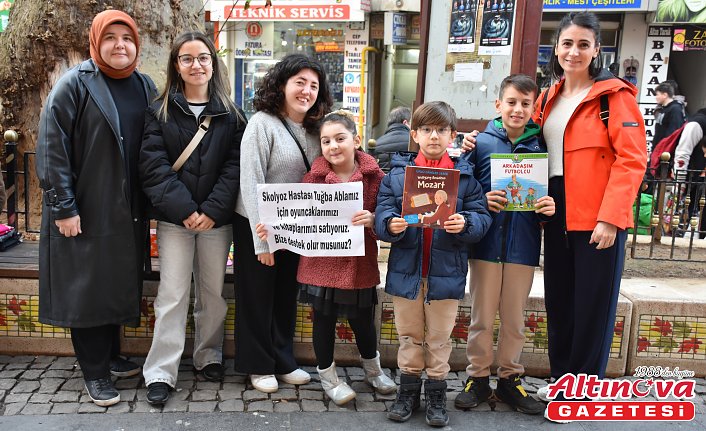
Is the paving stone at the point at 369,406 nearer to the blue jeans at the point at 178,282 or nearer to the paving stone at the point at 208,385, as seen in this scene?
the paving stone at the point at 208,385

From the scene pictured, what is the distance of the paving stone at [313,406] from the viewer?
3715 millimetres

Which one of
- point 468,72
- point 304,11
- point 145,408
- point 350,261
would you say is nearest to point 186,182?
point 350,261

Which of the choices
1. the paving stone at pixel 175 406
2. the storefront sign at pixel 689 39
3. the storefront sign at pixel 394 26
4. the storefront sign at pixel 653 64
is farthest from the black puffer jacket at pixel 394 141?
the storefront sign at pixel 689 39

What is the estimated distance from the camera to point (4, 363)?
13.7 ft

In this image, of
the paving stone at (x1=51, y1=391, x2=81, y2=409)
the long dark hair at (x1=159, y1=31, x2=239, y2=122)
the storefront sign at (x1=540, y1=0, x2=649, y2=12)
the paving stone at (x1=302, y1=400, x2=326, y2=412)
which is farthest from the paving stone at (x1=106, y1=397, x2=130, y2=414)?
the storefront sign at (x1=540, y1=0, x2=649, y2=12)

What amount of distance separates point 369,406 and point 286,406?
494 mm

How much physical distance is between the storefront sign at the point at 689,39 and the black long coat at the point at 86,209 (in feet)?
37.3

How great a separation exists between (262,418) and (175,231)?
1.19 m

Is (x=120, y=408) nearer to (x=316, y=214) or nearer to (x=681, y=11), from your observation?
(x=316, y=214)

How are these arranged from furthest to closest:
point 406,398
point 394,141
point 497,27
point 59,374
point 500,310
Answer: point 394,141 → point 497,27 → point 59,374 → point 500,310 → point 406,398

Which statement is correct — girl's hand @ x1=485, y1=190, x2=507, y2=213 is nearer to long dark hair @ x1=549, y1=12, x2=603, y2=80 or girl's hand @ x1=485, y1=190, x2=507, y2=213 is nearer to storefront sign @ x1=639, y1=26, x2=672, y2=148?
long dark hair @ x1=549, y1=12, x2=603, y2=80

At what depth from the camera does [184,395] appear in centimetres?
381

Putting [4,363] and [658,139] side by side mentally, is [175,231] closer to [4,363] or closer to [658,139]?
[4,363]

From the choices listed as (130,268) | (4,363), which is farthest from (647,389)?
(4,363)
